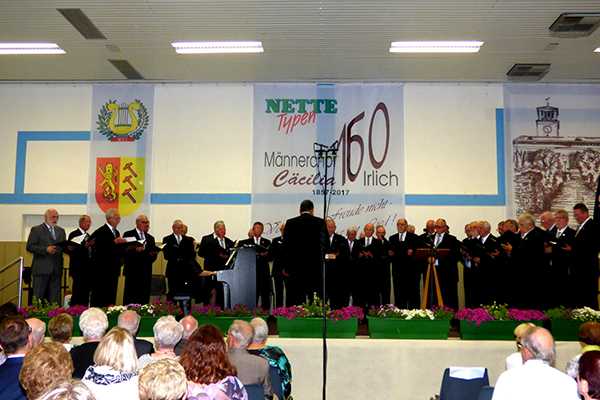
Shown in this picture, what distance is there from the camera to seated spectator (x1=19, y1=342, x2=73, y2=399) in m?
2.52

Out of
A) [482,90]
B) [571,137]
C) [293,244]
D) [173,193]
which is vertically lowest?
[293,244]

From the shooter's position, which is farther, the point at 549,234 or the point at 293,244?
the point at 549,234

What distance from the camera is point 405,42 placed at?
32.3 ft

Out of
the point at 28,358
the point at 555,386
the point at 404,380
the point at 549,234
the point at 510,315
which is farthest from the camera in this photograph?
the point at 549,234

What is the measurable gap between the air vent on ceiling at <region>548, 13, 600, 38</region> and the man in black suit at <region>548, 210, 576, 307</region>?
2878 mm

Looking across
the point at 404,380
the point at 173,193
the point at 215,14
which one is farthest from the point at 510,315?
the point at 173,193

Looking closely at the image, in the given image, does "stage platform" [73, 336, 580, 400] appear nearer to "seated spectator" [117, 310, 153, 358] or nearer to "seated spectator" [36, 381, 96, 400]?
"seated spectator" [117, 310, 153, 358]

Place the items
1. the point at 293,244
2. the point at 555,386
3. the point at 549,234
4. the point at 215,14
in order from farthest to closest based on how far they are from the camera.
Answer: the point at 215,14 < the point at 549,234 < the point at 293,244 < the point at 555,386

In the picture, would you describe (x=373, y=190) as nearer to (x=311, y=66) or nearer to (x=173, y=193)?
(x=311, y=66)

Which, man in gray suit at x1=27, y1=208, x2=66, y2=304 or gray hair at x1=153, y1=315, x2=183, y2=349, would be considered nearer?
gray hair at x1=153, y1=315, x2=183, y2=349

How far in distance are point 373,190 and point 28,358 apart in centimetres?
906

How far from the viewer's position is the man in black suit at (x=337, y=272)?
9.07m

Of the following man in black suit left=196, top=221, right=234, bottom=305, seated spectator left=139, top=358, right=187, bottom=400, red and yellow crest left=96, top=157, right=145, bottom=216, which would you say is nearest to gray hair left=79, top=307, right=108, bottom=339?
seated spectator left=139, top=358, right=187, bottom=400

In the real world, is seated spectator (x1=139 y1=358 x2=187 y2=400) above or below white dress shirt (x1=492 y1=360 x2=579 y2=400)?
above
